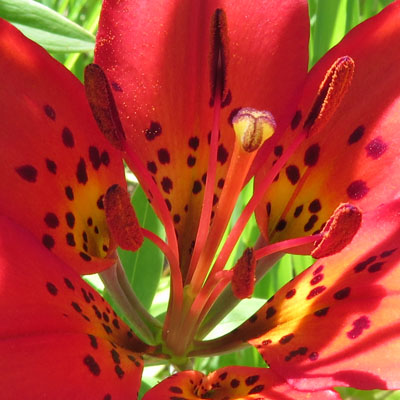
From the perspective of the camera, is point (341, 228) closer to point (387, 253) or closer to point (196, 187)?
point (387, 253)

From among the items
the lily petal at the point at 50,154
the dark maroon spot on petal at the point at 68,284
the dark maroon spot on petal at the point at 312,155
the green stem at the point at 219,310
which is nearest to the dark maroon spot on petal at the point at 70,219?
the lily petal at the point at 50,154

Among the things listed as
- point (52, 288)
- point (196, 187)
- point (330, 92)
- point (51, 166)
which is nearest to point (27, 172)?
point (51, 166)

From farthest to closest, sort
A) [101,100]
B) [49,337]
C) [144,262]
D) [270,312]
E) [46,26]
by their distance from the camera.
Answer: [144,262] < [46,26] < [270,312] < [101,100] < [49,337]

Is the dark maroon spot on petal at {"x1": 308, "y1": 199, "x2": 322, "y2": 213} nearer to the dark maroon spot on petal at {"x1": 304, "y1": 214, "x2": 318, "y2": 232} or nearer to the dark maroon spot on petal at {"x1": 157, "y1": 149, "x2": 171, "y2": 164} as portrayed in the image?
the dark maroon spot on petal at {"x1": 304, "y1": 214, "x2": 318, "y2": 232}

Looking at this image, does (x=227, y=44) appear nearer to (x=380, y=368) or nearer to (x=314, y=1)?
(x=380, y=368)

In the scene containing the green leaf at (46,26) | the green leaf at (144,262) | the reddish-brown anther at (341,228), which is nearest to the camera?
the reddish-brown anther at (341,228)

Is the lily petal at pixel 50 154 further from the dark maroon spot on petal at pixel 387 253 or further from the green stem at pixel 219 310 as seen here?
the dark maroon spot on petal at pixel 387 253
